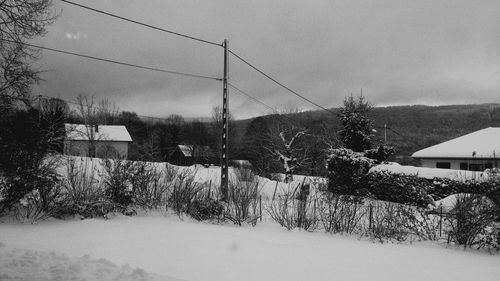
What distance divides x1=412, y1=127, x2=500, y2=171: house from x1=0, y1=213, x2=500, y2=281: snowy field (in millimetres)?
22978

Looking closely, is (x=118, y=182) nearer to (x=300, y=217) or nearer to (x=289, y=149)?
(x=300, y=217)

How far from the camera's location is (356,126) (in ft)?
85.8

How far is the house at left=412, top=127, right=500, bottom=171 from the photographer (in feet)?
92.0

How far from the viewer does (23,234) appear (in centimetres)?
795

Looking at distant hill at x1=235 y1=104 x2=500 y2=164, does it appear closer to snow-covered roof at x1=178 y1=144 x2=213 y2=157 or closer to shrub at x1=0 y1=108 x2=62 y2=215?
snow-covered roof at x1=178 y1=144 x2=213 y2=157

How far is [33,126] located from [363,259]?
9458mm

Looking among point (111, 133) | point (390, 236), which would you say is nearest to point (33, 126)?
point (390, 236)

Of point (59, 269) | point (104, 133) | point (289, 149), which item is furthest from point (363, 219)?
point (104, 133)

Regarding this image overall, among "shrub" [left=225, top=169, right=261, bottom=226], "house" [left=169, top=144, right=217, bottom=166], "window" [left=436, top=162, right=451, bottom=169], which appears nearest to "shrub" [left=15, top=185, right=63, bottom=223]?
"shrub" [left=225, top=169, right=261, bottom=226]

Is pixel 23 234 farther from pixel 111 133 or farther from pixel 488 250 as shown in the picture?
pixel 111 133

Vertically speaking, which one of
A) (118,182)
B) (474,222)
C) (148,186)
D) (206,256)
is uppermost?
(118,182)

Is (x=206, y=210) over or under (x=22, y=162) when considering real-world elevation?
under

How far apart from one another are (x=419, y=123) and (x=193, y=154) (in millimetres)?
37156

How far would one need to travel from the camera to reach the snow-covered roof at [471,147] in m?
28.3
